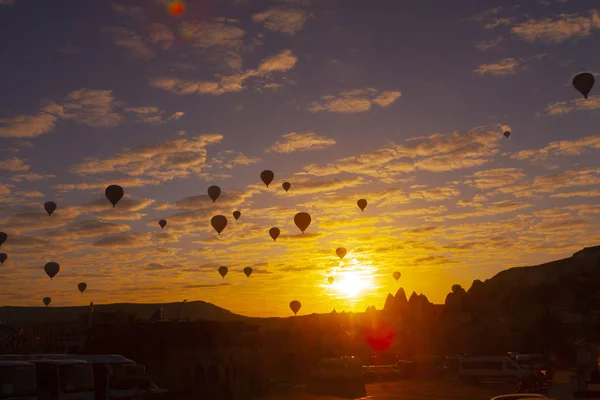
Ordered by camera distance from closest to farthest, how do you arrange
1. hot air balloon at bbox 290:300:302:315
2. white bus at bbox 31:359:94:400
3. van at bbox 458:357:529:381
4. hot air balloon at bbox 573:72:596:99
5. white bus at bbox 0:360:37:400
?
white bus at bbox 0:360:37:400 < white bus at bbox 31:359:94:400 < hot air balloon at bbox 573:72:596:99 < van at bbox 458:357:529:381 < hot air balloon at bbox 290:300:302:315

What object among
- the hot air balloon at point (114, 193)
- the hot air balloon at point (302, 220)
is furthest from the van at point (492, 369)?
the hot air balloon at point (114, 193)

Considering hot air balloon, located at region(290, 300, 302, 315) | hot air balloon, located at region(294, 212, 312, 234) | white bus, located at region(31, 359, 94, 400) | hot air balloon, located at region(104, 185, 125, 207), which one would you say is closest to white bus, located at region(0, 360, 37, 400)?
white bus, located at region(31, 359, 94, 400)

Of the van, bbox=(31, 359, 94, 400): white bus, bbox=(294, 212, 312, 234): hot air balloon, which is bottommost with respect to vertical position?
the van

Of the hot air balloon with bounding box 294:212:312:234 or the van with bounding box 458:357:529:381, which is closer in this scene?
the van with bounding box 458:357:529:381

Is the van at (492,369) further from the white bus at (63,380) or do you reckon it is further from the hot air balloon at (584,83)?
the white bus at (63,380)

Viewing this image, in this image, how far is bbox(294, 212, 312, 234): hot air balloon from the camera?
58531mm

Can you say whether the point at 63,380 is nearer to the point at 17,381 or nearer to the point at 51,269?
the point at 17,381

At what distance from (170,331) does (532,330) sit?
326ft

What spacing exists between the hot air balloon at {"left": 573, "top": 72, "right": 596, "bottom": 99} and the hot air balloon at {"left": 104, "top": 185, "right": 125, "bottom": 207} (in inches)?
1486

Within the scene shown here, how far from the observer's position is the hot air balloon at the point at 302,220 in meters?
58.5

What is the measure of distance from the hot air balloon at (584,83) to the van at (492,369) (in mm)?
21696

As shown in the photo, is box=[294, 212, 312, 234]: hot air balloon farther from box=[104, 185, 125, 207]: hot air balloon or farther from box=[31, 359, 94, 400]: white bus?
box=[31, 359, 94, 400]: white bus

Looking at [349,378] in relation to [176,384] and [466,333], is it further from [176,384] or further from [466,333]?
[466,333]

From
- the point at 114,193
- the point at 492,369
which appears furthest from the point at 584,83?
the point at 114,193
